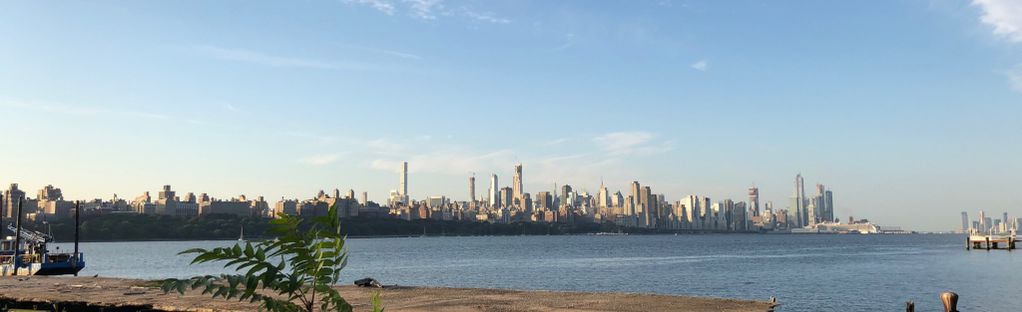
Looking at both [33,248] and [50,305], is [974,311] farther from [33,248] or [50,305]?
[33,248]

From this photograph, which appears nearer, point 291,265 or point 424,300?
point 291,265

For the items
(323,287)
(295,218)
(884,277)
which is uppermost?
(295,218)

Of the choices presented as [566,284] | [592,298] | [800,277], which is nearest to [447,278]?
[566,284]

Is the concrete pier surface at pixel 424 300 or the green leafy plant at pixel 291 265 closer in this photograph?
the green leafy plant at pixel 291 265

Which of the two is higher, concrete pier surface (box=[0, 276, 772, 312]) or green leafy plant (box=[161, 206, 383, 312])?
green leafy plant (box=[161, 206, 383, 312])

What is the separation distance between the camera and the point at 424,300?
1308 inches

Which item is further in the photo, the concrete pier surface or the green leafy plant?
the concrete pier surface

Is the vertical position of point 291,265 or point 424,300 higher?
point 291,265

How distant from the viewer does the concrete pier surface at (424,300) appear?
95.9 feet

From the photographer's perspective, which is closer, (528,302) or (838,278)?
(528,302)

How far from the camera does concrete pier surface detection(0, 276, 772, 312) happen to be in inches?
1150

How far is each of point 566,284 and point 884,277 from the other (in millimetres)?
38597

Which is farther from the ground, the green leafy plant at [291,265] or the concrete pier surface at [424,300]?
the green leafy plant at [291,265]

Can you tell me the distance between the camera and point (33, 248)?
72938 millimetres
